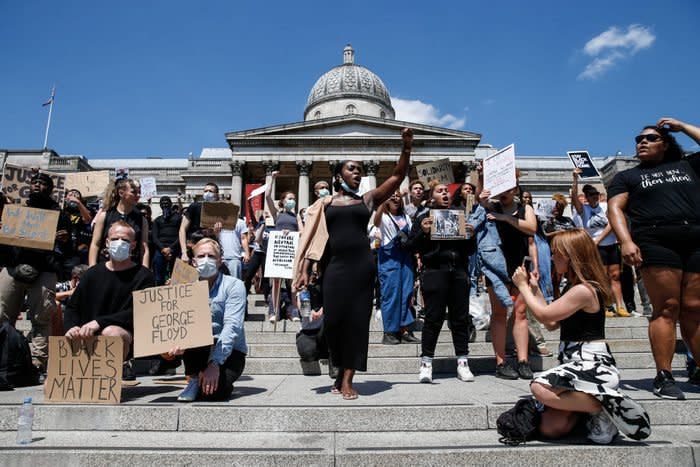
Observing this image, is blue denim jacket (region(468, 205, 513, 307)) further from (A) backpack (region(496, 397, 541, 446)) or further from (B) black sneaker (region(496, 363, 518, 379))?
(A) backpack (region(496, 397, 541, 446))

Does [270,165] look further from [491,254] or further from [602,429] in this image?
[602,429]

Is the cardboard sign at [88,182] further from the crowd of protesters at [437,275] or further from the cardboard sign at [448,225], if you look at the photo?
the cardboard sign at [448,225]

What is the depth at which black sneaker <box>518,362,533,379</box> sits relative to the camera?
15.0ft

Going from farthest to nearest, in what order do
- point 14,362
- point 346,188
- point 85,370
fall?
1. point 14,362
2. point 346,188
3. point 85,370

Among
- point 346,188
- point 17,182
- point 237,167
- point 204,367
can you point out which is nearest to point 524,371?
point 346,188

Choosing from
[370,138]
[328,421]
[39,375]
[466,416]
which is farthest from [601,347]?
[370,138]

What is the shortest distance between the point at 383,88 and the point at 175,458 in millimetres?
56021

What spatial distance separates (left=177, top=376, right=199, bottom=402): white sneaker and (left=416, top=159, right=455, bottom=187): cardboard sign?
16.2 ft

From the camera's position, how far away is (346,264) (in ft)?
13.1

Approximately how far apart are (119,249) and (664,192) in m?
4.85

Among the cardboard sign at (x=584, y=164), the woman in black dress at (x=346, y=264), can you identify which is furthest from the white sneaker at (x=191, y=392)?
the cardboard sign at (x=584, y=164)

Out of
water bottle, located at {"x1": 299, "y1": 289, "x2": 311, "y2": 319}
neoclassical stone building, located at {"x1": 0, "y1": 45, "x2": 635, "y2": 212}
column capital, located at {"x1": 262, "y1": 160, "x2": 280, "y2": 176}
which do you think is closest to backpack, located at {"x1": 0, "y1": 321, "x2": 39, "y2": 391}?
water bottle, located at {"x1": 299, "y1": 289, "x2": 311, "y2": 319}

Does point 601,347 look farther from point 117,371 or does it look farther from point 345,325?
point 117,371

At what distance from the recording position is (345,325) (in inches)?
154
